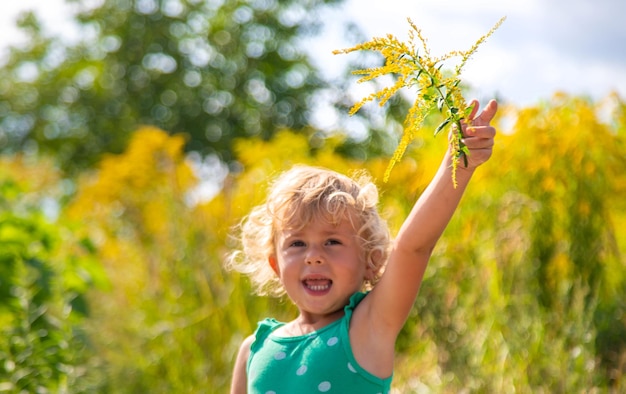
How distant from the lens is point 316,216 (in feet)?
6.30

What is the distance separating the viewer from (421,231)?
165 centimetres

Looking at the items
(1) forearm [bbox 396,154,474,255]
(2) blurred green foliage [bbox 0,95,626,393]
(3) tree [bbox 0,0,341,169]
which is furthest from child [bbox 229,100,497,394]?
(3) tree [bbox 0,0,341,169]

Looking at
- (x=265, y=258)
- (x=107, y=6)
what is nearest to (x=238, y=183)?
(x=265, y=258)

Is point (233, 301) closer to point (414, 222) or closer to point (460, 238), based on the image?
point (460, 238)

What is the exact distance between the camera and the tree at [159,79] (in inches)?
531

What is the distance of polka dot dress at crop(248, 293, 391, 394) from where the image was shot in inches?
70.6

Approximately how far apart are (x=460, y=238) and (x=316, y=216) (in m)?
1.87

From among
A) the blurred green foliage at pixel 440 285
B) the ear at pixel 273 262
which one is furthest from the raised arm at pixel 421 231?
the blurred green foliage at pixel 440 285

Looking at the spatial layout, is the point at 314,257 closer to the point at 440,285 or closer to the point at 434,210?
the point at 434,210

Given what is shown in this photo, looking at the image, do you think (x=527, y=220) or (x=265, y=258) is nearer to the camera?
(x=265, y=258)

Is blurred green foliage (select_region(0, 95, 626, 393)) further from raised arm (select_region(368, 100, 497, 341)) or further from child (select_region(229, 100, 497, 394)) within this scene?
raised arm (select_region(368, 100, 497, 341))

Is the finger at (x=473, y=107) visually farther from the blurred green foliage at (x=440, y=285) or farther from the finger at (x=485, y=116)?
the blurred green foliage at (x=440, y=285)

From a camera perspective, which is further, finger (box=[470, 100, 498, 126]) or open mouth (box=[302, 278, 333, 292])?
open mouth (box=[302, 278, 333, 292])

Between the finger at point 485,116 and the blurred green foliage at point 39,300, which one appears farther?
the blurred green foliage at point 39,300
